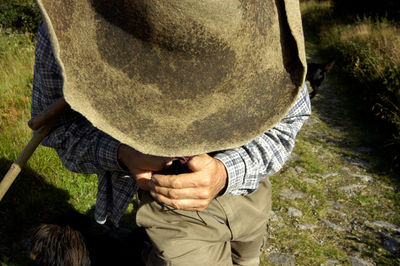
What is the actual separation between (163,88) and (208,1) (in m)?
0.30

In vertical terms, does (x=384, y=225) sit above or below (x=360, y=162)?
above

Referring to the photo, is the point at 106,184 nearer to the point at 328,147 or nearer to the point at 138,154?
the point at 138,154

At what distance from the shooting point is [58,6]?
103 centimetres

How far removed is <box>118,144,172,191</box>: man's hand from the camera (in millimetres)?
1485

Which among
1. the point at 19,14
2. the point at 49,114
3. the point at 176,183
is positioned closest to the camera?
the point at 176,183

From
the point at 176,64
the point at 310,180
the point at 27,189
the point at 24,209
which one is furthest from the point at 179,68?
the point at 310,180

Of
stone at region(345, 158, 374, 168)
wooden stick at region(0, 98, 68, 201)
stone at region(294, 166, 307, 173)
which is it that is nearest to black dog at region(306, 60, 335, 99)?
stone at region(345, 158, 374, 168)

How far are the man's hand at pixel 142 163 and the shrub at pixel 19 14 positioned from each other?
944 cm

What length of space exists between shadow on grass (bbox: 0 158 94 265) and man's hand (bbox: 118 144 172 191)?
183cm

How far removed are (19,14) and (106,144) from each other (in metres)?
9.97

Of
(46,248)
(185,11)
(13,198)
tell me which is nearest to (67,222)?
(46,248)

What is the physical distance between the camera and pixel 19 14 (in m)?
9.60

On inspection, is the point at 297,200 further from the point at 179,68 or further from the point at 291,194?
the point at 179,68

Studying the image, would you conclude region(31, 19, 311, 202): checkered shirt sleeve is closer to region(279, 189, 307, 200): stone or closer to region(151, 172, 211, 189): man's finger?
region(151, 172, 211, 189): man's finger
